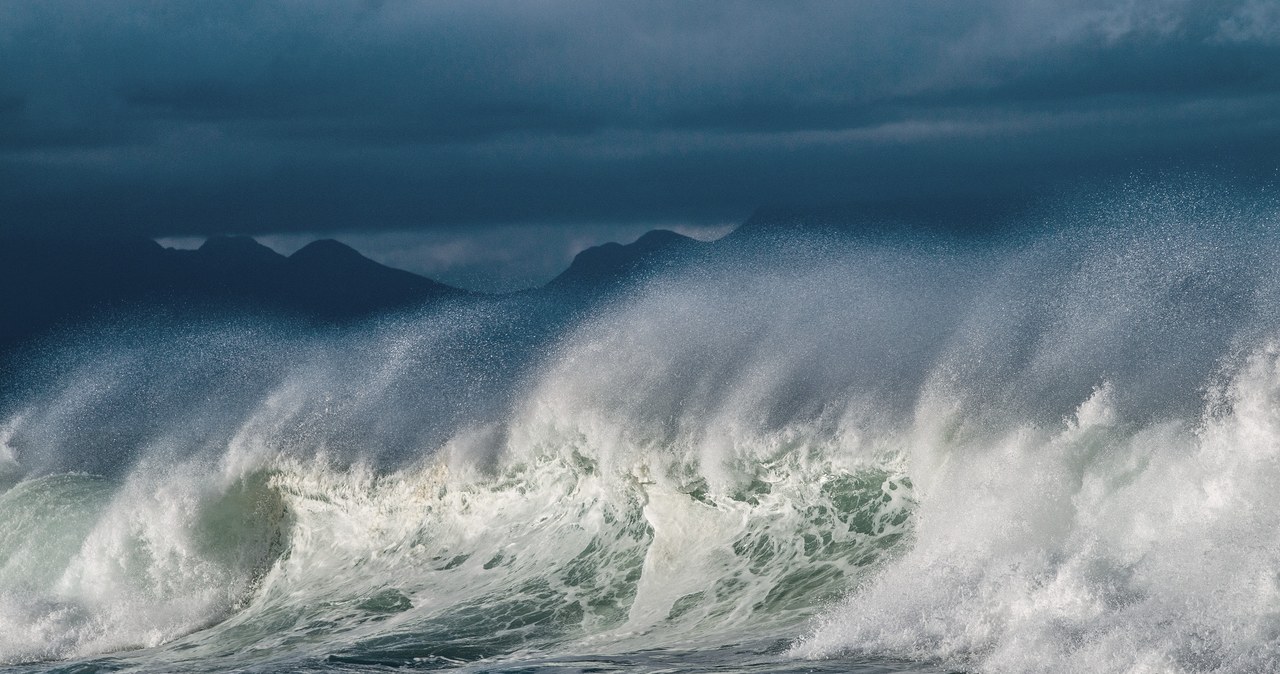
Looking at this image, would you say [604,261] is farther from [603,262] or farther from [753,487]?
[753,487]

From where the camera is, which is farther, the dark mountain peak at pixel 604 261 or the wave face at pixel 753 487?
the dark mountain peak at pixel 604 261

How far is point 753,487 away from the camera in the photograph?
21.3m

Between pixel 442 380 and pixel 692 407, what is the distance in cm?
879

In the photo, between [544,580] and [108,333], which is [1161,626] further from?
[108,333]

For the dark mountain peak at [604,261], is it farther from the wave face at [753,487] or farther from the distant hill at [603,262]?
the wave face at [753,487]

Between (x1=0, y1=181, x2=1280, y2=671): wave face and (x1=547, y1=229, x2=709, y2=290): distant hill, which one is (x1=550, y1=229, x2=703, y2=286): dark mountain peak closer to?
(x1=547, y1=229, x2=709, y2=290): distant hill

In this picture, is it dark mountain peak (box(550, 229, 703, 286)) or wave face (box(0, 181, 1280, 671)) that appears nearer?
wave face (box(0, 181, 1280, 671))

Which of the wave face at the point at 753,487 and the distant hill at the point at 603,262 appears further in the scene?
the distant hill at the point at 603,262

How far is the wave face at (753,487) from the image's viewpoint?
14906 mm

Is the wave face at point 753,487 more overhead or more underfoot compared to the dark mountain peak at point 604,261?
more underfoot

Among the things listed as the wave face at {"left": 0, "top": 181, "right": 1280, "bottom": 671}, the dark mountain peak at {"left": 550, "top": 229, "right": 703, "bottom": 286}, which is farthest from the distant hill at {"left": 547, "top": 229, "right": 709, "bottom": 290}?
the wave face at {"left": 0, "top": 181, "right": 1280, "bottom": 671}

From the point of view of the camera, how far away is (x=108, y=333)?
128ft

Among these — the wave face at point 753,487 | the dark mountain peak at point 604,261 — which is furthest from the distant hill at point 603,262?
the wave face at point 753,487

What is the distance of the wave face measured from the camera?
14.9 m
